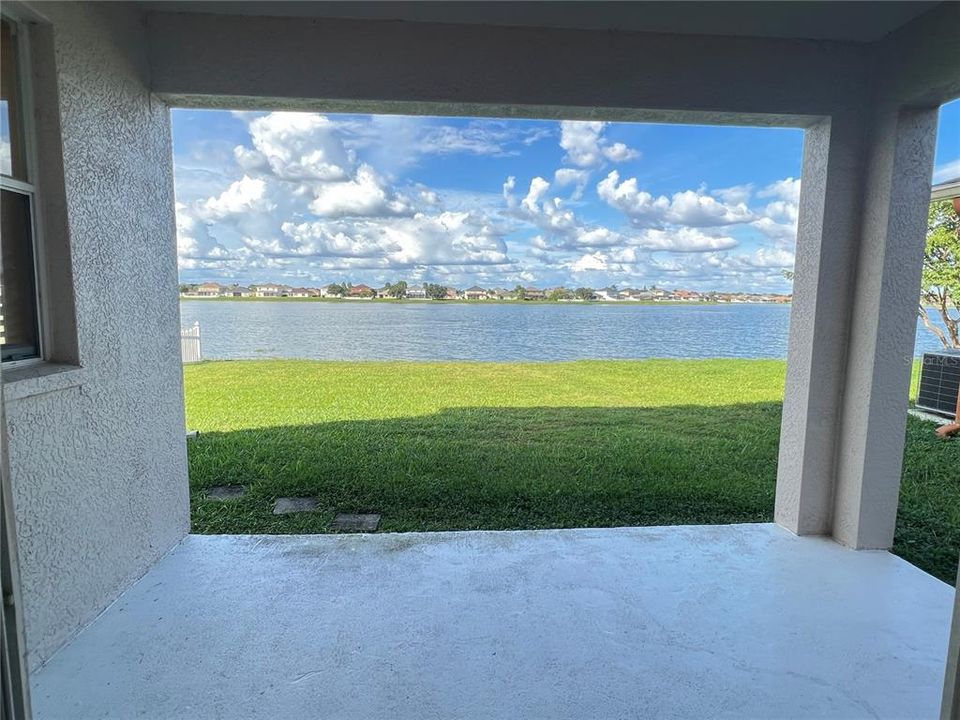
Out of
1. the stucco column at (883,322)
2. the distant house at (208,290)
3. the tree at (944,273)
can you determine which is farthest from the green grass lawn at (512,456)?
the tree at (944,273)

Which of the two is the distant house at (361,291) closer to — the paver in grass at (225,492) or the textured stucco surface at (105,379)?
the paver in grass at (225,492)

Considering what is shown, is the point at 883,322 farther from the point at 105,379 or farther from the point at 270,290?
the point at 270,290

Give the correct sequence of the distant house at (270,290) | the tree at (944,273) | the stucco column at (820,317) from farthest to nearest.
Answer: the distant house at (270,290)
the tree at (944,273)
the stucco column at (820,317)

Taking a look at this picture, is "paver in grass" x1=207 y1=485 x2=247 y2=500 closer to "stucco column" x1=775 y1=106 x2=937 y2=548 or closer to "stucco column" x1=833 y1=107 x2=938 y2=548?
"stucco column" x1=775 y1=106 x2=937 y2=548

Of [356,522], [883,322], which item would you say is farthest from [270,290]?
[883,322]

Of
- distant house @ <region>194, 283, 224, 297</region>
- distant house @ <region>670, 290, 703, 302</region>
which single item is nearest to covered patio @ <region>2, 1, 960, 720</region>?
distant house @ <region>194, 283, 224, 297</region>

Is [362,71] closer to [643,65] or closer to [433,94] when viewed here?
[433,94]

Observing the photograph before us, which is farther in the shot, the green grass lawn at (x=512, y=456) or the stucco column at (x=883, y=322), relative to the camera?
the green grass lawn at (x=512, y=456)

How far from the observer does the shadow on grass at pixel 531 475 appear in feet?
11.5

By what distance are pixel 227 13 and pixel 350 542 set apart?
295 cm

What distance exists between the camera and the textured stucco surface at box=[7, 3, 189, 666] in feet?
6.57

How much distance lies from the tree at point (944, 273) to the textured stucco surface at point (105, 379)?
30.8ft

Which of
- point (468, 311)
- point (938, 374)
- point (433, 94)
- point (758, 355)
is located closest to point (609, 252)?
point (468, 311)

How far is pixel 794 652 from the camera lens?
211cm
